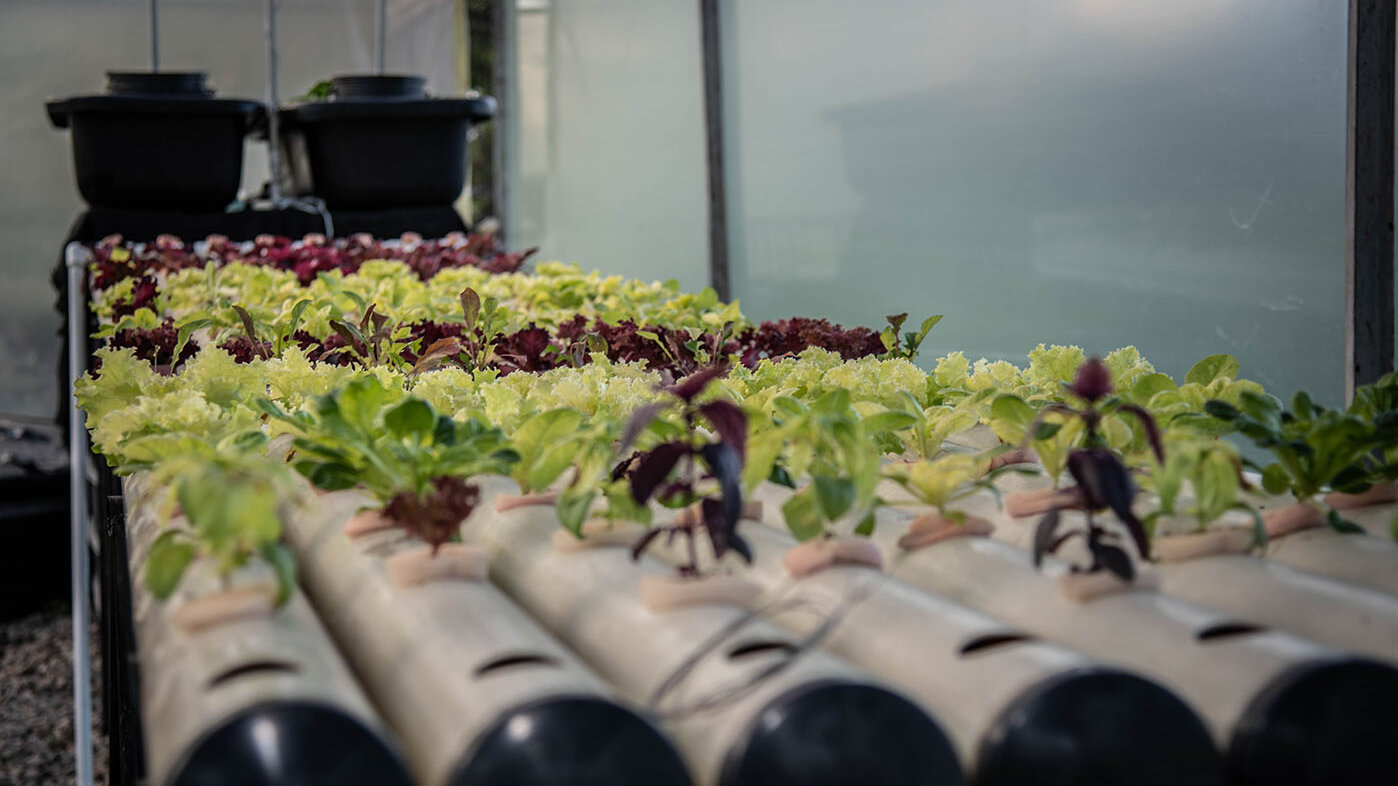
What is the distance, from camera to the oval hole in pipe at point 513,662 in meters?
0.62

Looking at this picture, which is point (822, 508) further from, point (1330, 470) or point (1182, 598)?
point (1330, 470)

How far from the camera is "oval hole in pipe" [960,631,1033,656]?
Answer: 649mm

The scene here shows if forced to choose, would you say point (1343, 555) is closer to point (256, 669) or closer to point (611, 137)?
point (256, 669)

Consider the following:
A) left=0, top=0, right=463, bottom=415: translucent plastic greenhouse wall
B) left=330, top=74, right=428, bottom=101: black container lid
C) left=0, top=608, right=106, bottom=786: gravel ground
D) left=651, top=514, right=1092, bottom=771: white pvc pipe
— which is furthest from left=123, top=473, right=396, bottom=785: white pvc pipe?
left=0, top=0, right=463, bottom=415: translucent plastic greenhouse wall

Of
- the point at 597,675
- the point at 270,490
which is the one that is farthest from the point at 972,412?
the point at 270,490

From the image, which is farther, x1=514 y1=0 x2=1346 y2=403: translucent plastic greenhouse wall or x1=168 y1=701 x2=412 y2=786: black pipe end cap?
x1=514 y1=0 x2=1346 y2=403: translucent plastic greenhouse wall

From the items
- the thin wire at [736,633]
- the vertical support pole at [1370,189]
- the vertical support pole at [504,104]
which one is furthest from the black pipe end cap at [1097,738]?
the vertical support pole at [504,104]

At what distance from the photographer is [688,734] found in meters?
0.61

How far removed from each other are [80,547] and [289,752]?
143 centimetres

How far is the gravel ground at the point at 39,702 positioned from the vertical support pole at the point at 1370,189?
2.81 meters

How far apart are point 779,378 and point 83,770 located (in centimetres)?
80

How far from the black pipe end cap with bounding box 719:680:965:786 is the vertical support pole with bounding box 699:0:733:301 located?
3.84m

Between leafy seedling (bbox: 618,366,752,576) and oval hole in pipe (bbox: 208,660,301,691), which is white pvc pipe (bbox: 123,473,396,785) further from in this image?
leafy seedling (bbox: 618,366,752,576)

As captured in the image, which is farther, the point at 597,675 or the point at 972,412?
the point at 972,412
